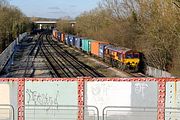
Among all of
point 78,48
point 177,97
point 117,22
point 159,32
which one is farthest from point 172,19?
point 78,48

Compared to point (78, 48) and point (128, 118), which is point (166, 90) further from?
point (78, 48)

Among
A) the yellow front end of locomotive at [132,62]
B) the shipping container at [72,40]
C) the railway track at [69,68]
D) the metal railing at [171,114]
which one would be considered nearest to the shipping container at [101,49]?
the railway track at [69,68]

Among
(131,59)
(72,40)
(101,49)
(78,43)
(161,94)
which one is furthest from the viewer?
(72,40)

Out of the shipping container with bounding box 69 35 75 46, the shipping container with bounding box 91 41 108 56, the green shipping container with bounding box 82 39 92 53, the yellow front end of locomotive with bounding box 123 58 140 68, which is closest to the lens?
the yellow front end of locomotive with bounding box 123 58 140 68

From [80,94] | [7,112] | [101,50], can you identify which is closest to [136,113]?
[80,94]

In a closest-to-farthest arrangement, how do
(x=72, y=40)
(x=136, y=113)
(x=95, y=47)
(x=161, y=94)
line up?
1. (x=136, y=113)
2. (x=161, y=94)
3. (x=95, y=47)
4. (x=72, y=40)

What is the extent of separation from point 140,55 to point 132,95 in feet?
146

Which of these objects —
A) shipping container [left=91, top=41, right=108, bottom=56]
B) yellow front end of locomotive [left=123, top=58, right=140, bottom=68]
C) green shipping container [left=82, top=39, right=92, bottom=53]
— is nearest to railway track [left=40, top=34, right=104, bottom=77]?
shipping container [left=91, top=41, right=108, bottom=56]

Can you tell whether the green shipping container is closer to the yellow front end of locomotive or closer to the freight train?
the freight train

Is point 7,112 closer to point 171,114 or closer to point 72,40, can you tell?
point 171,114

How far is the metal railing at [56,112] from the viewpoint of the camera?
27.7 ft

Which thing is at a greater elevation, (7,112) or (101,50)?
(7,112)

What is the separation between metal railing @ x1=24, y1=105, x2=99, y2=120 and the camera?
8445 mm

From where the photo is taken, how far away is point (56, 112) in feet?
28.1
